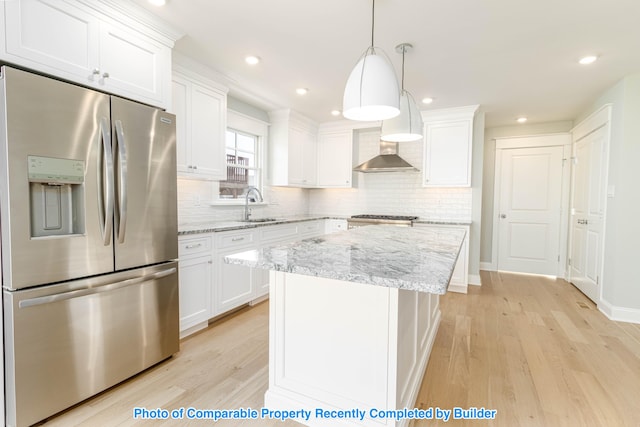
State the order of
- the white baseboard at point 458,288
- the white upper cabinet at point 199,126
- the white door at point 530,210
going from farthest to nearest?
the white door at point 530,210
the white baseboard at point 458,288
the white upper cabinet at point 199,126

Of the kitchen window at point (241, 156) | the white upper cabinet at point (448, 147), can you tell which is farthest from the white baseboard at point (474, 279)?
the kitchen window at point (241, 156)

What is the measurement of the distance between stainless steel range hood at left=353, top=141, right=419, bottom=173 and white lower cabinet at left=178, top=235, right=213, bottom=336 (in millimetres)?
2587

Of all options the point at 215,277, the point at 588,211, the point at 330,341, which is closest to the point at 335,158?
the point at 215,277

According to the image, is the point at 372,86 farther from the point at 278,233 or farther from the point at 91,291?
the point at 278,233

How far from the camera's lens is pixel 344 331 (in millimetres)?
1521

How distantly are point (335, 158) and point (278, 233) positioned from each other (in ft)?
6.17

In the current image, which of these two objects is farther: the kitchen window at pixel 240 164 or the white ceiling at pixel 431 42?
the kitchen window at pixel 240 164

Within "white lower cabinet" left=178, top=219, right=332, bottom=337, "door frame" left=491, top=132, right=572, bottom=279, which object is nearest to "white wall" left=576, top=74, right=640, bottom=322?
"door frame" left=491, top=132, right=572, bottom=279

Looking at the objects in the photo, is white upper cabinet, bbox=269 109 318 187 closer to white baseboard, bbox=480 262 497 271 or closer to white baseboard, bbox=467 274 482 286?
white baseboard, bbox=467 274 482 286

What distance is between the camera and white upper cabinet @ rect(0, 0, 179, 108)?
5.12 feet

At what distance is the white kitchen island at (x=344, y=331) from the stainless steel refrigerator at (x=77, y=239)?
0.91 metres

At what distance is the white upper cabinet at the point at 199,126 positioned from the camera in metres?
2.74

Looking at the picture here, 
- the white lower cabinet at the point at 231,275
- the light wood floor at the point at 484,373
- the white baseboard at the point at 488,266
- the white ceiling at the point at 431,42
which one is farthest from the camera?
the white baseboard at the point at 488,266

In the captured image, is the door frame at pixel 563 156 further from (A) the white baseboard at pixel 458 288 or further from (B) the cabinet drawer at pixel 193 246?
(B) the cabinet drawer at pixel 193 246
